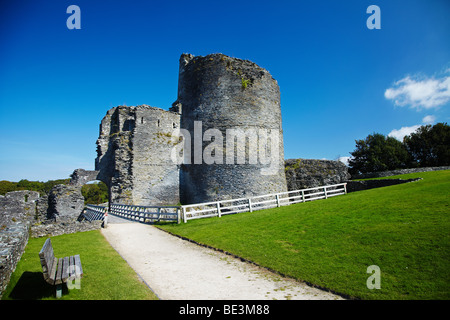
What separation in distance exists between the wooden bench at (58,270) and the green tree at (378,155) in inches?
1867

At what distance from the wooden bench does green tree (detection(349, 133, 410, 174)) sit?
156 ft

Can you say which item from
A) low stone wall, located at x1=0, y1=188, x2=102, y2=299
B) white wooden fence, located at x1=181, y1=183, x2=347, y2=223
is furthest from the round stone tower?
Result: low stone wall, located at x1=0, y1=188, x2=102, y2=299

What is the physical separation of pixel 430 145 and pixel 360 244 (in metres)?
47.4

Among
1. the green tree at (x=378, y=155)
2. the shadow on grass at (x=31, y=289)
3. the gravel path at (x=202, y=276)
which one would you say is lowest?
the gravel path at (x=202, y=276)

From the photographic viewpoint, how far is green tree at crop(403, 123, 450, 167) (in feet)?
129

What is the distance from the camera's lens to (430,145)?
134ft

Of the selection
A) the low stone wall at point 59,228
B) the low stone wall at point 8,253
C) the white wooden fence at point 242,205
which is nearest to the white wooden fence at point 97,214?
the low stone wall at point 59,228

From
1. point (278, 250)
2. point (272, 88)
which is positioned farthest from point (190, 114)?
point (278, 250)

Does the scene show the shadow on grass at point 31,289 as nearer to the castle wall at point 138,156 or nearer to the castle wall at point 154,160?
the castle wall at point 138,156

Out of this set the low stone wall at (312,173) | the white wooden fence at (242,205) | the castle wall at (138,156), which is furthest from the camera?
the low stone wall at (312,173)

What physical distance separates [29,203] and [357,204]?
1615cm

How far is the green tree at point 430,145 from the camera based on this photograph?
39250 mm

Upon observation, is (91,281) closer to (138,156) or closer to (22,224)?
(22,224)
